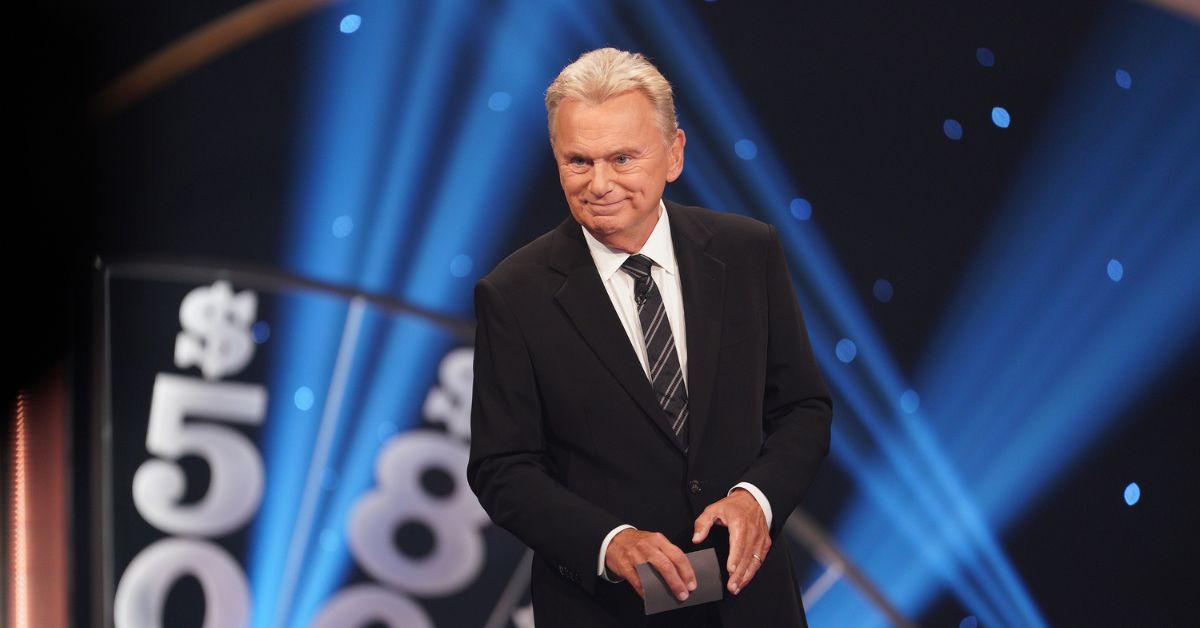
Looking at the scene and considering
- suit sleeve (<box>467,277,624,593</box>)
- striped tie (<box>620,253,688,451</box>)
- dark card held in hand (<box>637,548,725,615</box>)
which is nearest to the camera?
dark card held in hand (<box>637,548,725,615</box>)

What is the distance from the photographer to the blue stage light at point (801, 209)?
3691 millimetres

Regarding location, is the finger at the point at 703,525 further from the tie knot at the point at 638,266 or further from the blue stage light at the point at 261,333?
the blue stage light at the point at 261,333

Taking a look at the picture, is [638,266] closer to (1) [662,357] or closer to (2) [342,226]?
(1) [662,357]

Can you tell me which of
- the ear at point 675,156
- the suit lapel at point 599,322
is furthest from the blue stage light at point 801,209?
the suit lapel at point 599,322

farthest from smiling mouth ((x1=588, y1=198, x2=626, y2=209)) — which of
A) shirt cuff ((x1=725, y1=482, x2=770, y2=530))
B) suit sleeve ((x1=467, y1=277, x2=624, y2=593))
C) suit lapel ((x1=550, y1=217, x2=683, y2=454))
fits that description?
shirt cuff ((x1=725, y1=482, x2=770, y2=530))

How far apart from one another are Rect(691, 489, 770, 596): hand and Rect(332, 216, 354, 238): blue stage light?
85.6 inches

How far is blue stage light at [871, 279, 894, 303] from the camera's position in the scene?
3.71 metres

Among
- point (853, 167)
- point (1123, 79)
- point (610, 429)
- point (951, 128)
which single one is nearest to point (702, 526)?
point (610, 429)

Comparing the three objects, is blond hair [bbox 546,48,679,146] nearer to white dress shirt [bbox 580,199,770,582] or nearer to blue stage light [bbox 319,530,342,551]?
white dress shirt [bbox 580,199,770,582]

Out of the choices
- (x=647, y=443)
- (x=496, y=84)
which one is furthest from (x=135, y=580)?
(x=647, y=443)

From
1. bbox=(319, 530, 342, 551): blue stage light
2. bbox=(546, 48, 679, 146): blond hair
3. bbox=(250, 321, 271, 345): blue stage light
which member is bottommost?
bbox=(319, 530, 342, 551): blue stage light

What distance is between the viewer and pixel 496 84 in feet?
12.0

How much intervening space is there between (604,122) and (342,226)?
1997mm

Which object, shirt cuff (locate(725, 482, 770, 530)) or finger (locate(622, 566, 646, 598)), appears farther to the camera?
shirt cuff (locate(725, 482, 770, 530))
